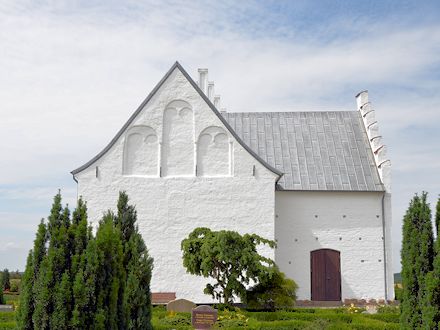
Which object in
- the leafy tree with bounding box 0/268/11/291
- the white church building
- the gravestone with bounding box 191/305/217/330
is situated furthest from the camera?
the leafy tree with bounding box 0/268/11/291

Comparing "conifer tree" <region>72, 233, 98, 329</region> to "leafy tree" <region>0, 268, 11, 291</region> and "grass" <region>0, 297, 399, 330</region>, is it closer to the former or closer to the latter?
"grass" <region>0, 297, 399, 330</region>

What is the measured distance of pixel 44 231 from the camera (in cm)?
726

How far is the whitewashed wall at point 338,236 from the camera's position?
757 inches

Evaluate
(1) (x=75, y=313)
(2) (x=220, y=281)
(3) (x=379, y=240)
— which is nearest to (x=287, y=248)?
(3) (x=379, y=240)

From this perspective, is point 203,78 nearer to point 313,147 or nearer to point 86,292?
point 313,147

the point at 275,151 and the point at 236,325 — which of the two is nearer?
the point at 236,325

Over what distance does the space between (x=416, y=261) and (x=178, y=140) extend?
439 inches

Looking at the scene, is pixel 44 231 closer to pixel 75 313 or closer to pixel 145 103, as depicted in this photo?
pixel 75 313

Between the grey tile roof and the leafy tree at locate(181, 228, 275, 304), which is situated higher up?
the grey tile roof

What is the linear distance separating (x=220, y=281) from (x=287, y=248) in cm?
489

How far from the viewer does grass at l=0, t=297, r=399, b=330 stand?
11.7m

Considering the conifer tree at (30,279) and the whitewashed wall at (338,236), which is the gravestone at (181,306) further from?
the conifer tree at (30,279)

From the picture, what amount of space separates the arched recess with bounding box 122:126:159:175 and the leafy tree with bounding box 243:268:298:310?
5.49 meters

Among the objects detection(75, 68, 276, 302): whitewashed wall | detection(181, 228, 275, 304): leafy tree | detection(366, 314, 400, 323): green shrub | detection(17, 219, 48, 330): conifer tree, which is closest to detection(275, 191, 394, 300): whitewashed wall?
detection(75, 68, 276, 302): whitewashed wall
